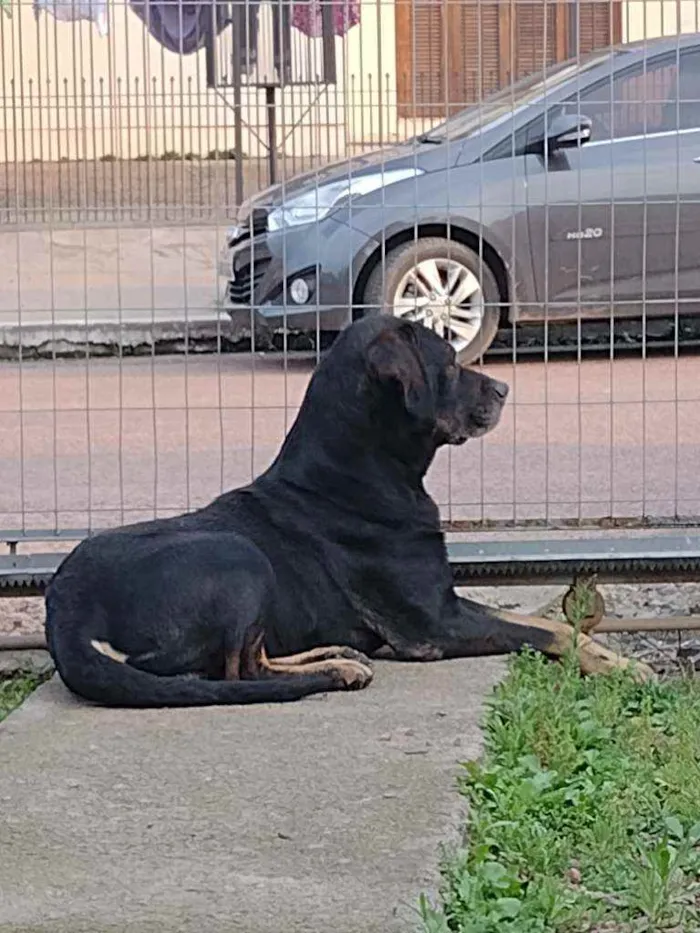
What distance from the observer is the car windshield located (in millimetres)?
6332

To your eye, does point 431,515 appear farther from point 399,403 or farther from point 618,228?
point 618,228

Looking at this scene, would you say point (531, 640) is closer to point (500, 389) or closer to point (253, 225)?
point (500, 389)

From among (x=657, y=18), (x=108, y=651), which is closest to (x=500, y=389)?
(x=108, y=651)

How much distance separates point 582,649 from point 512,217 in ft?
5.34

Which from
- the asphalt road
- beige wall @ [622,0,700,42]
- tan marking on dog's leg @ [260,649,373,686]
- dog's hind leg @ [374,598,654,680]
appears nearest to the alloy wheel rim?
the asphalt road

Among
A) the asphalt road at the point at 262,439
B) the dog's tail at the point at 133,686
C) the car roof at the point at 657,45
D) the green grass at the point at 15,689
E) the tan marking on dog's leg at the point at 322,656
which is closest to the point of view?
the dog's tail at the point at 133,686

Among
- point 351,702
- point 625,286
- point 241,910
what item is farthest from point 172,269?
point 241,910

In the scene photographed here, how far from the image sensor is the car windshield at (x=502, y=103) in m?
6.33

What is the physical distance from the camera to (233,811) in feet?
13.6

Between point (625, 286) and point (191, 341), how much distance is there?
152 cm

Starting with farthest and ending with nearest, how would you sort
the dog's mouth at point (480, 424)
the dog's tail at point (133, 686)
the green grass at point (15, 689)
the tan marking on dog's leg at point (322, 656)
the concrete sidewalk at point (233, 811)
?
1. the green grass at point (15, 689)
2. the dog's mouth at point (480, 424)
3. the tan marking on dog's leg at point (322, 656)
4. the dog's tail at point (133, 686)
5. the concrete sidewalk at point (233, 811)

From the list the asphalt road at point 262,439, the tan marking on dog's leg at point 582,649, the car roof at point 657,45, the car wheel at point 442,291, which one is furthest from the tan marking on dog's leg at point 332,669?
the car roof at point 657,45

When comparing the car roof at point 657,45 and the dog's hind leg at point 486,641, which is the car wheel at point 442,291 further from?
the dog's hind leg at point 486,641

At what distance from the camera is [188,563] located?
17.1ft
